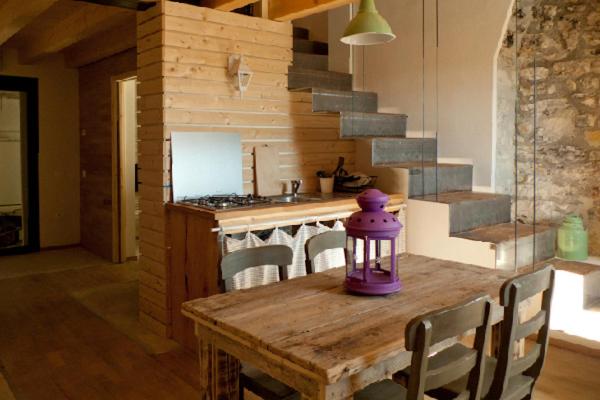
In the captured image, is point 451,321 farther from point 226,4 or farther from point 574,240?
point 574,240

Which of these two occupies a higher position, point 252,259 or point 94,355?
point 252,259

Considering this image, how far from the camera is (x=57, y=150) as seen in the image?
23.0ft

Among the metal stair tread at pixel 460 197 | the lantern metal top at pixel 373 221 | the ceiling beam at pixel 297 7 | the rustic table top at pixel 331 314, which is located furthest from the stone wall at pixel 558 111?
the lantern metal top at pixel 373 221

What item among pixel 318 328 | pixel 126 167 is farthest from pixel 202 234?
pixel 126 167

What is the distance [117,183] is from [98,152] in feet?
2.17

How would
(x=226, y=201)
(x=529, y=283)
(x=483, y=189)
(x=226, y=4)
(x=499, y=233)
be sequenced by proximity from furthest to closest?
(x=483, y=189) < (x=499, y=233) < (x=226, y=4) < (x=226, y=201) < (x=529, y=283)

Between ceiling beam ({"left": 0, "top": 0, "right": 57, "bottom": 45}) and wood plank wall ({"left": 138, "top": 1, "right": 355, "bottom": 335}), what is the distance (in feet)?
2.59

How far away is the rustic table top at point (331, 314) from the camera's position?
1620mm

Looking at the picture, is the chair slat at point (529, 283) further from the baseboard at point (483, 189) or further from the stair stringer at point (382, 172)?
the baseboard at point (483, 189)

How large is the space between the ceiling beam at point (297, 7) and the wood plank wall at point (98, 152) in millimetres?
2023

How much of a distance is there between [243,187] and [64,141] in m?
3.81

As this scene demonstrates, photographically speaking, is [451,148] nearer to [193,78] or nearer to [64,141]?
[193,78]

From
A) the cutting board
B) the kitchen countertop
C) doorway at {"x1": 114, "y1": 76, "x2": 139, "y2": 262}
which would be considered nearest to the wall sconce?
the cutting board

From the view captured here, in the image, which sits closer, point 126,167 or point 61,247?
point 126,167
